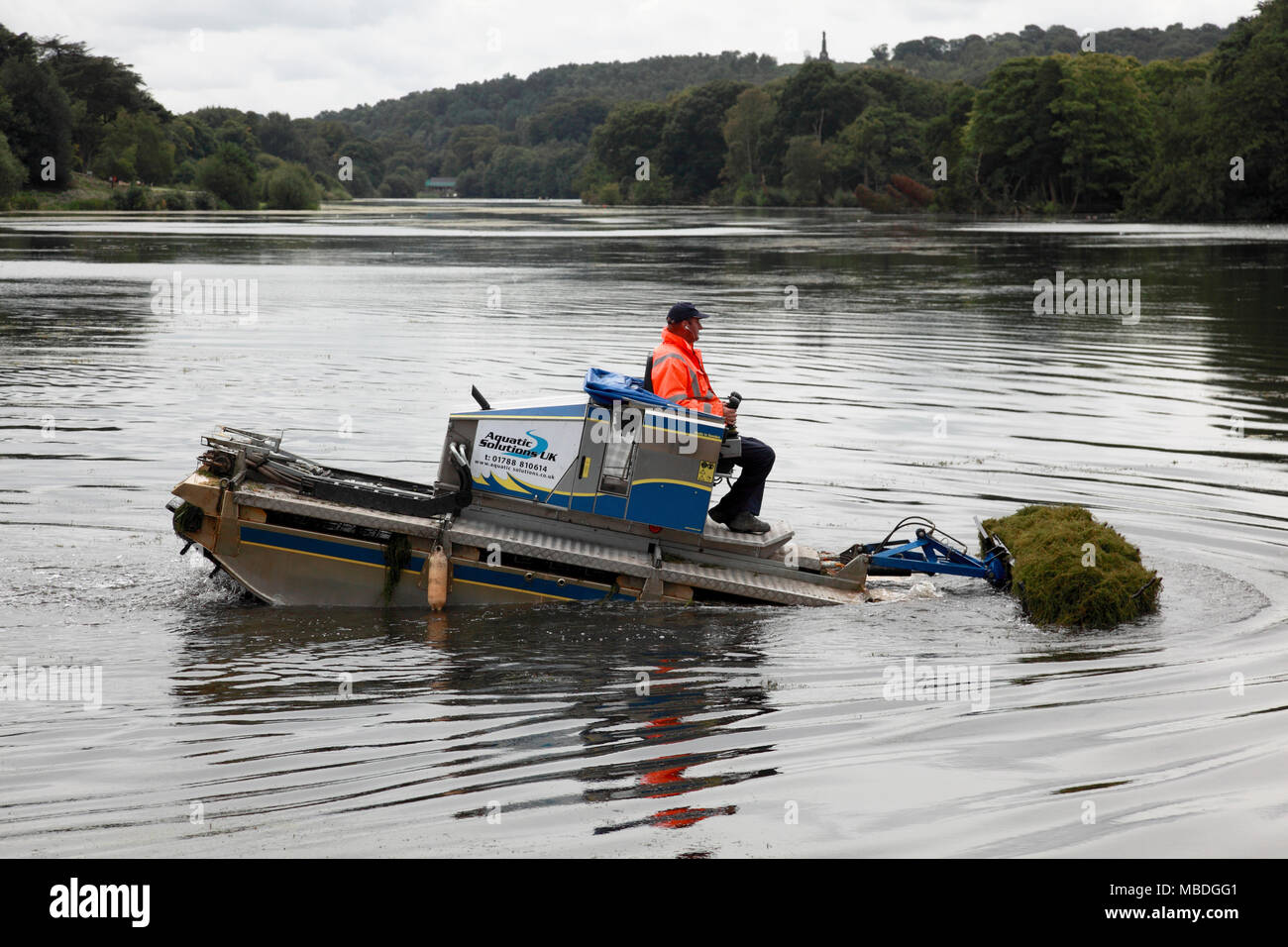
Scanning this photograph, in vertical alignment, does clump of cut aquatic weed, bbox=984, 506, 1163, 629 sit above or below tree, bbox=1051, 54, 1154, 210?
below

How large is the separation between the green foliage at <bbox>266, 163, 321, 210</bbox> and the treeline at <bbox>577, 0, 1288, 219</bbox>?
148 ft

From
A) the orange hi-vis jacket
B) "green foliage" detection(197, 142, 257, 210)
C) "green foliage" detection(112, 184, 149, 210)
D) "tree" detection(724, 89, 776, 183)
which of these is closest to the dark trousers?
the orange hi-vis jacket

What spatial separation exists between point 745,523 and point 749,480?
353mm

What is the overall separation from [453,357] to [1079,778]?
1838 cm

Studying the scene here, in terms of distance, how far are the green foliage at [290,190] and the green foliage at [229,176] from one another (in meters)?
3.67

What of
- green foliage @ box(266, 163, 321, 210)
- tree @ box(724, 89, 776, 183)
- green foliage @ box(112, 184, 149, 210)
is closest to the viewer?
green foliage @ box(112, 184, 149, 210)

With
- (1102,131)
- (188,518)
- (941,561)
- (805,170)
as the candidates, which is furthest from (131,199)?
(941,561)

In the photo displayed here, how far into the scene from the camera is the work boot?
413 inches

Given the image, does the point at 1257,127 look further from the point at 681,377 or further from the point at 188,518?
the point at 188,518

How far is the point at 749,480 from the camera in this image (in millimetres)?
10477

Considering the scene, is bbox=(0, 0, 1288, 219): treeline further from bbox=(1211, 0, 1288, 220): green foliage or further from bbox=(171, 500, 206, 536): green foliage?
bbox=(171, 500, 206, 536): green foliage

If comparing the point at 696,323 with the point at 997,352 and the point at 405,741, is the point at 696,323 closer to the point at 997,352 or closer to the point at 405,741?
the point at 405,741

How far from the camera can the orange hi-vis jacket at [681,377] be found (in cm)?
991
